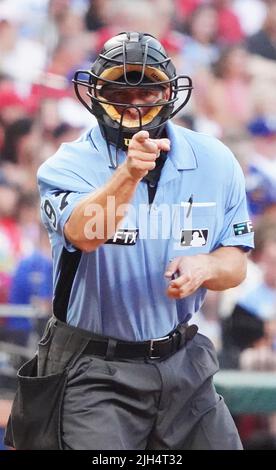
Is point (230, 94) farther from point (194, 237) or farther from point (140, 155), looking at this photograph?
point (140, 155)

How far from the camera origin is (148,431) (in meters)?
3.28

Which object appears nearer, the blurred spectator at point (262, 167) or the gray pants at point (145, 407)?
the gray pants at point (145, 407)

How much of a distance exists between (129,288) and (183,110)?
9.73ft

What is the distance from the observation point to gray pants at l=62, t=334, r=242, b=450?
3148 millimetres

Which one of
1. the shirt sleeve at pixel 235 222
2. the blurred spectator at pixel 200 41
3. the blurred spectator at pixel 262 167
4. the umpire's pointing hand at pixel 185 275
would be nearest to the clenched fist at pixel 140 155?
the umpire's pointing hand at pixel 185 275

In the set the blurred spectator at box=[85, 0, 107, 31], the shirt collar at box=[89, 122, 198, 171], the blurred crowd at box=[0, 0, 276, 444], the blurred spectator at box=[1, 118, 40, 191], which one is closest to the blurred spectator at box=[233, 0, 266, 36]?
the blurred crowd at box=[0, 0, 276, 444]

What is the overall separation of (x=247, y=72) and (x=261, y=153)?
1.79 ft

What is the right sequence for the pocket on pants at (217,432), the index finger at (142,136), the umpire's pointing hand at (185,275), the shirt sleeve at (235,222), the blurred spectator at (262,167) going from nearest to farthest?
the index finger at (142,136)
the umpire's pointing hand at (185,275)
the pocket on pants at (217,432)
the shirt sleeve at (235,222)
the blurred spectator at (262,167)

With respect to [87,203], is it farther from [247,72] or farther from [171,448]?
[247,72]

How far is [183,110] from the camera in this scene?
6.04 meters

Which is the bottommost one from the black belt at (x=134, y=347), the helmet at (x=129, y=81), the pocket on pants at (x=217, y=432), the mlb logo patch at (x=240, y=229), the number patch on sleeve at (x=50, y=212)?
the pocket on pants at (x=217, y=432)

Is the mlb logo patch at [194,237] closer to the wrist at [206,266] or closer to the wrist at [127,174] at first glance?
the wrist at [206,266]

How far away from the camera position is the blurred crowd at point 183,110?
5824 mm
